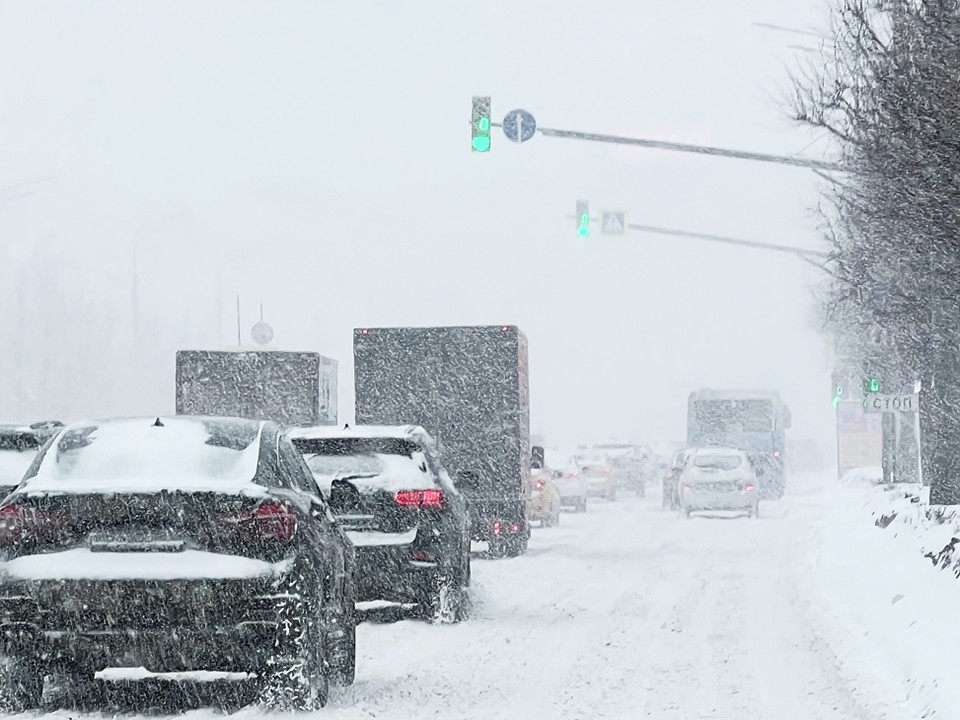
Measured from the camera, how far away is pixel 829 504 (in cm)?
4291

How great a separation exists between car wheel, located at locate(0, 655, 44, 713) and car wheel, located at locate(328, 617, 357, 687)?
1.78 meters

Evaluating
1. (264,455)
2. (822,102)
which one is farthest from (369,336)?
(264,455)

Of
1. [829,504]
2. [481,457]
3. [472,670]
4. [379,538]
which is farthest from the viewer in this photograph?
[829,504]

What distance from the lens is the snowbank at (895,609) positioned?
396 inches

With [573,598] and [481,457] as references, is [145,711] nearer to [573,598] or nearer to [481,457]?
[573,598]

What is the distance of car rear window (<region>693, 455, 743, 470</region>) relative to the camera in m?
37.7

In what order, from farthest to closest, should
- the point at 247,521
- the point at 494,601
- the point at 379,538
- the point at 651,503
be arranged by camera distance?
the point at 651,503
the point at 494,601
the point at 379,538
the point at 247,521

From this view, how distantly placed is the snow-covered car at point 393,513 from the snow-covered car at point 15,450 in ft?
8.72

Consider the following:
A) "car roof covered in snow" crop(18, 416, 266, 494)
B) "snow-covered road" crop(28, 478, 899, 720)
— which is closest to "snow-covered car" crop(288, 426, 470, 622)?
"snow-covered road" crop(28, 478, 899, 720)

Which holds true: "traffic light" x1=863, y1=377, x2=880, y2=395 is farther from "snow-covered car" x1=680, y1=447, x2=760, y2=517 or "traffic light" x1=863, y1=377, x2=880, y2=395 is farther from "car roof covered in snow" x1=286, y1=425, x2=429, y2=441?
"car roof covered in snow" x1=286, y1=425, x2=429, y2=441

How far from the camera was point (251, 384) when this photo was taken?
28531 mm

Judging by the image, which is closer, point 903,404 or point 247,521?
point 247,521

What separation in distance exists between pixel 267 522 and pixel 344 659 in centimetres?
174

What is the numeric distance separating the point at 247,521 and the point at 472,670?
299cm
